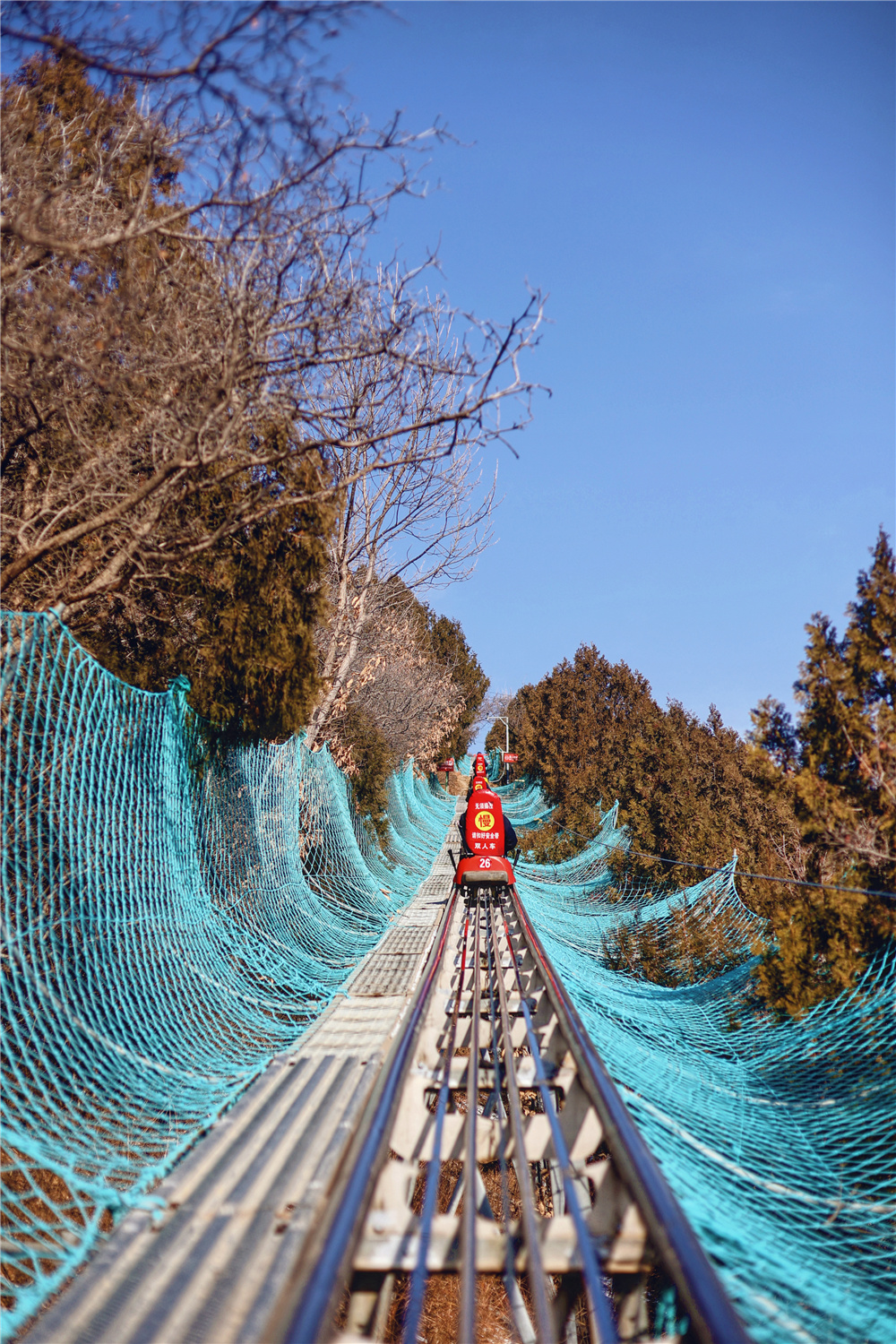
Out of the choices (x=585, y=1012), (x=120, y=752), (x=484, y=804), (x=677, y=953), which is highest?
(x=120, y=752)

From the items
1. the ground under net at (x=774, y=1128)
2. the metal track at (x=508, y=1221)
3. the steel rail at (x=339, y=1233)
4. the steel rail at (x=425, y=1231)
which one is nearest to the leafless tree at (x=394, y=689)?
the ground under net at (x=774, y=1128)

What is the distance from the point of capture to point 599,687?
2194 centimetres

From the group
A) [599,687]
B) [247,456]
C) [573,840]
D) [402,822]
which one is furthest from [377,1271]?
[599,687]

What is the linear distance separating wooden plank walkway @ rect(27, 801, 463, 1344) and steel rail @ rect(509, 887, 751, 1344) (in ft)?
2.22

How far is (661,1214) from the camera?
146 centimetres

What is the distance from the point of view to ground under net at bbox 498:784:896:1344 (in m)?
1.79

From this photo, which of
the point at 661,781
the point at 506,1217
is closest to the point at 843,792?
the point at 506,1217

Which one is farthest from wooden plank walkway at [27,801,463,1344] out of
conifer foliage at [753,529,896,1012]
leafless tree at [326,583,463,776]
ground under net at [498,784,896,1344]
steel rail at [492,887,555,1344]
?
leafless tree at [326,583,463,776]

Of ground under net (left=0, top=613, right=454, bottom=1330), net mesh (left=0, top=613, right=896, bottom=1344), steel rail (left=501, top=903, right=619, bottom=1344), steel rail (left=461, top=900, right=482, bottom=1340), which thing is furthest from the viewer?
ground under net (left=0, top=613, right=454, bottom=1330)

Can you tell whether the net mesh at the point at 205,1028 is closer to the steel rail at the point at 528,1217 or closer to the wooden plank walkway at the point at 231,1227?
the wooden plank walkway at the point at 231,1227

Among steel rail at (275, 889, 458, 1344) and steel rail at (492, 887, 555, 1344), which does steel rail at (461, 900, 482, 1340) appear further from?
steel rail at (275, 889, 458, 1344)

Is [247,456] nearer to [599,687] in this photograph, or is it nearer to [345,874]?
[345,874]

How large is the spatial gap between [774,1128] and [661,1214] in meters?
2.07

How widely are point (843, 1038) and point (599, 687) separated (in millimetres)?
18665
